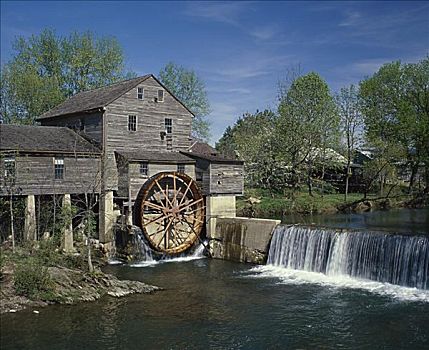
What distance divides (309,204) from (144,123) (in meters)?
17.9

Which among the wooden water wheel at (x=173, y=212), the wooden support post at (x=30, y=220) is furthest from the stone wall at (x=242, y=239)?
the wooden support post at (x=30, y=220)

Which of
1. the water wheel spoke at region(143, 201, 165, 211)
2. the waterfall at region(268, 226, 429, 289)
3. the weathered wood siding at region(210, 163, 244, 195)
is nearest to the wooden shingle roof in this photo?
the water wheel spoke at region(143, 201, 165, 211)

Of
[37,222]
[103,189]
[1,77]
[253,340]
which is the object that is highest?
[1,77]

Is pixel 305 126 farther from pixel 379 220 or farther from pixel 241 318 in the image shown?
pixel 241 318

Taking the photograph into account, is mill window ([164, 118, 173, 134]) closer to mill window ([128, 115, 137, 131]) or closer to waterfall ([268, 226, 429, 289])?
mill window ([128, 115, 137, 131])

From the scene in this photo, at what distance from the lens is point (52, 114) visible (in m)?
29.0

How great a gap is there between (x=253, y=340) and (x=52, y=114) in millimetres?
19964

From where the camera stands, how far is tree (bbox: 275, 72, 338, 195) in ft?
137

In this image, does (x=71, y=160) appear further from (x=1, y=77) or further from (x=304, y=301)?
(x=1, y=77)

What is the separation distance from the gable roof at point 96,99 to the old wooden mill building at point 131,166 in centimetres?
11

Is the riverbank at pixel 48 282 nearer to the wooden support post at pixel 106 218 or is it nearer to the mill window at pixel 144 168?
the wooden support post at pixel 106 218

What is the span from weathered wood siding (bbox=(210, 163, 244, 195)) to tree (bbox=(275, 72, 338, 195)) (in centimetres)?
1510

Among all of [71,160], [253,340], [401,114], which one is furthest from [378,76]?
[253,340]

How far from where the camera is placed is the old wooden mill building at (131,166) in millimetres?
22781
